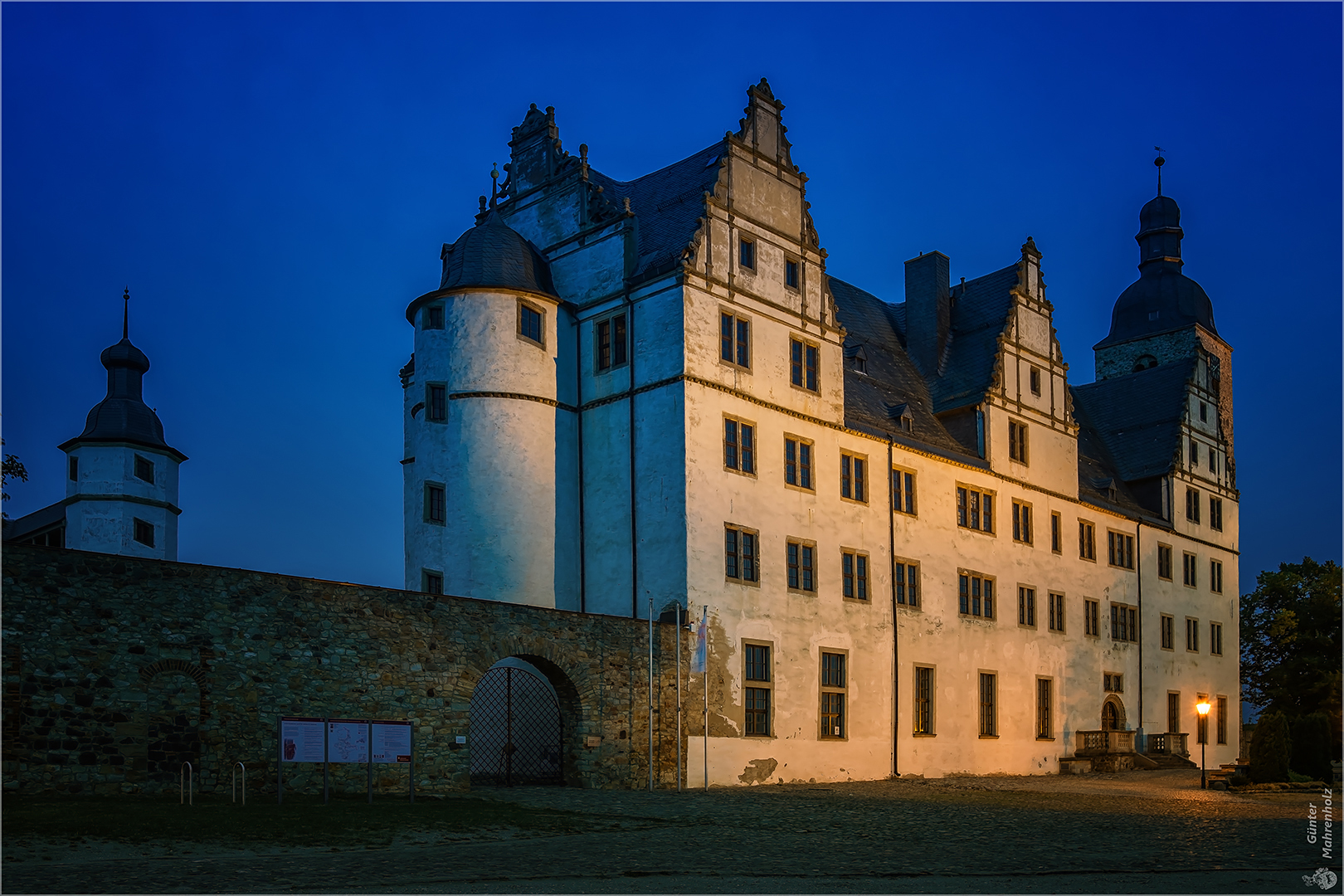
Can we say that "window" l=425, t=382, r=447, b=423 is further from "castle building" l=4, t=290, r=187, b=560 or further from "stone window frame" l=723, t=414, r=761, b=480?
"castle building" l=4, t=290, r=187, b=560

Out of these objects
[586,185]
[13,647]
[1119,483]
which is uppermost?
[586,185]

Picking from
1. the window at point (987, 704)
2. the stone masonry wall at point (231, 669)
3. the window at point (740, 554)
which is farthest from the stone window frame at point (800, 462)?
the window at point (987, 704)

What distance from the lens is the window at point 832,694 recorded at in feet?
116

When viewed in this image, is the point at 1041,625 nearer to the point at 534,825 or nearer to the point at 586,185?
the point at 586,185

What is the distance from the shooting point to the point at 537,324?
3434cm

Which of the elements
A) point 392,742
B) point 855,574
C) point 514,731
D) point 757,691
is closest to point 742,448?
point 855,574

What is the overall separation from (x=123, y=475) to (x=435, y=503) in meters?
28.4

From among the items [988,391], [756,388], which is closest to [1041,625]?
[988,391]

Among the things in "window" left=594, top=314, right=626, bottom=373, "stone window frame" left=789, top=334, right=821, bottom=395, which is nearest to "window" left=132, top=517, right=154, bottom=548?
"window" left=594, top=314, right=626, bottom=373

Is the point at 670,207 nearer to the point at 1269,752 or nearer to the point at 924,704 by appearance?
the point at 924,704

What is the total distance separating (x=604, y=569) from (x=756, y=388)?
20.2ft

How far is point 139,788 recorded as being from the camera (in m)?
21.1

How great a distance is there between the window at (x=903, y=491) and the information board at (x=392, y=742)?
1976 cm

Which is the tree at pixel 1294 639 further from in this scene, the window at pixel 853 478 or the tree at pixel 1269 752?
the window at pixel 853 478
